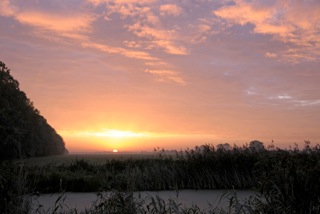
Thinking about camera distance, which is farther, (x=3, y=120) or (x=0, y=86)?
(x=0, y=86)

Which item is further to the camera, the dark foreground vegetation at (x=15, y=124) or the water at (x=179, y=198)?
the dark foreground vegetation at (x=15, y=124)

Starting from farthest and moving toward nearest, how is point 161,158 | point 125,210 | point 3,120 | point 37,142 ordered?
point 37,142 → point 3,120 → point 161,158 → point 125,210

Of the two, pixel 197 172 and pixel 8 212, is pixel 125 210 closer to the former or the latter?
pixel 8 212

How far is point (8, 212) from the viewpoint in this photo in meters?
6.83

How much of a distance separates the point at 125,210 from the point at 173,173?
8650mm

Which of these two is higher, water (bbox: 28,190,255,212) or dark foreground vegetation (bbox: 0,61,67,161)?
dark foreground vegetation (bbox: 0,61,67,161)

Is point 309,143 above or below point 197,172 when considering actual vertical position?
above

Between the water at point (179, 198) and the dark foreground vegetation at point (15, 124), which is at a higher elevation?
the dark foreground vegetation at point (15, 124)

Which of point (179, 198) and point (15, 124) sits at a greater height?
point (15, 124)

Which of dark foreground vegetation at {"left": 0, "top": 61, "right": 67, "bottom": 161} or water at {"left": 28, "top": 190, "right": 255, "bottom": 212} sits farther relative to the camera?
dark foreground vegetation at {"left": 0, "top": 61, "right": 67, "bottom": 161}

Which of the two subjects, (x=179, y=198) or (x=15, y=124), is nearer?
(x=179, y=198)

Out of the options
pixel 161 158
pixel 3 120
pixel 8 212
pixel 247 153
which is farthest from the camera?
pixel 3 120


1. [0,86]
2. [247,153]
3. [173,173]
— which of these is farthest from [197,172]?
[0,86]

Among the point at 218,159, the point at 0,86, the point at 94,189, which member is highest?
the point at 0,86
